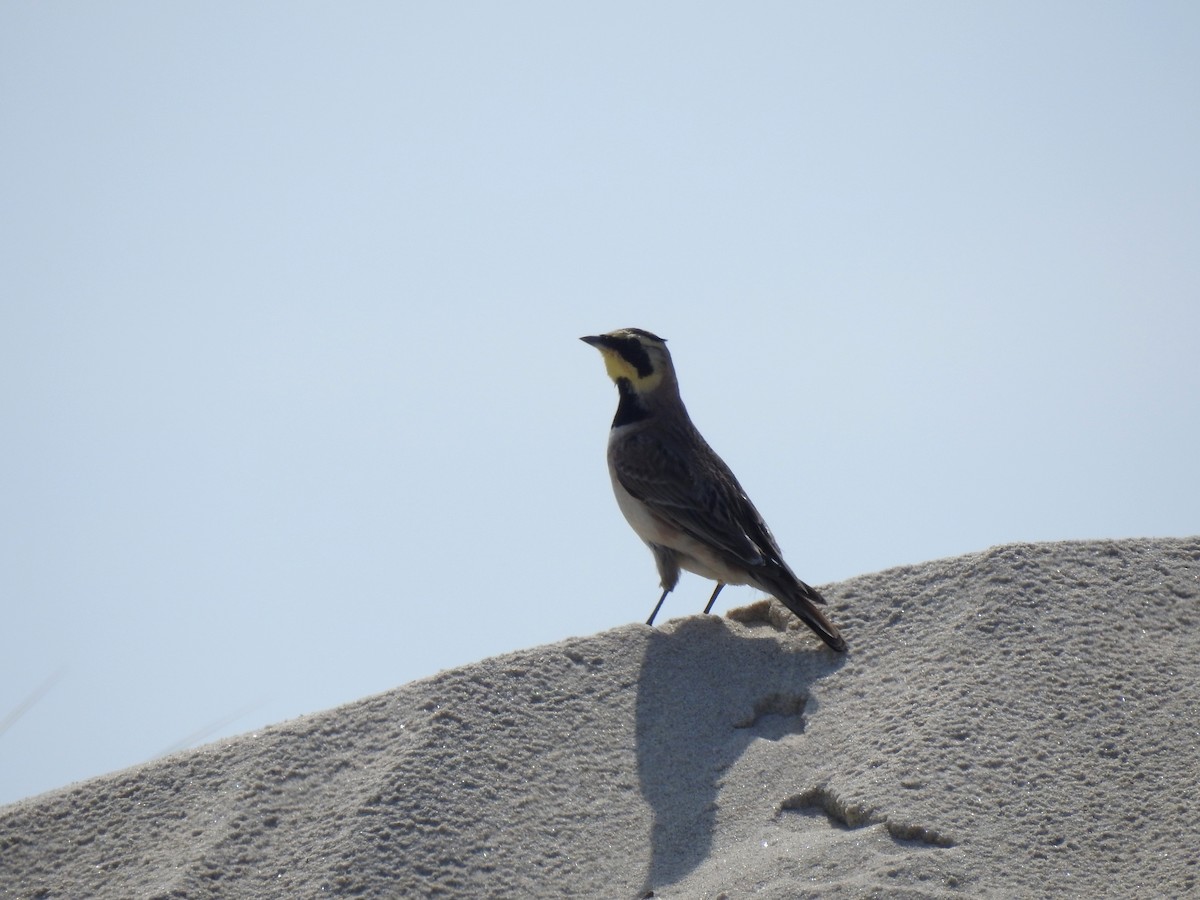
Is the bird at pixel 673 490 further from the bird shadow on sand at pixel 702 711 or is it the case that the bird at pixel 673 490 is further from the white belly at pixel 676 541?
the bird shadow on sand at pixel 702 711

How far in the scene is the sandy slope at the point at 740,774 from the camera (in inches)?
165

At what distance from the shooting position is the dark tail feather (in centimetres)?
537

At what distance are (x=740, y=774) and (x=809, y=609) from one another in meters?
0.95

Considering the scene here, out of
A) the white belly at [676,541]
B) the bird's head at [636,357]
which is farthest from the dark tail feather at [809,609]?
the bird's head at [636,357]

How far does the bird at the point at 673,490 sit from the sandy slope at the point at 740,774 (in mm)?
568

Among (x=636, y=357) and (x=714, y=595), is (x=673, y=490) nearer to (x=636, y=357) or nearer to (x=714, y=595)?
(x=714, y=595)

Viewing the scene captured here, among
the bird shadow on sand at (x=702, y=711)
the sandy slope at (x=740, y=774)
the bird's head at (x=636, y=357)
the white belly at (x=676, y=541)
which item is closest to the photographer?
the sandy slope at (x=740, y=774)

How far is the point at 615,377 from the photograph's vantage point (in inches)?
302

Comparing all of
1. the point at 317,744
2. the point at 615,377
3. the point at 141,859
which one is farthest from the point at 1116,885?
the point at 615,377

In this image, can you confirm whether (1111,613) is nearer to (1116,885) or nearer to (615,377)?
(1116,885)

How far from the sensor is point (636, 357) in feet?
24.8

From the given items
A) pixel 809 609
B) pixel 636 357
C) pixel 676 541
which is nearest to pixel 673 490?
pixel 676 541

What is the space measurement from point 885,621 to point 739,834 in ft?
4.54

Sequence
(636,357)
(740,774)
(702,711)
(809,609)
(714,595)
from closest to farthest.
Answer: (740,774), (702,711), (809,609), (714,595), (636,357)
